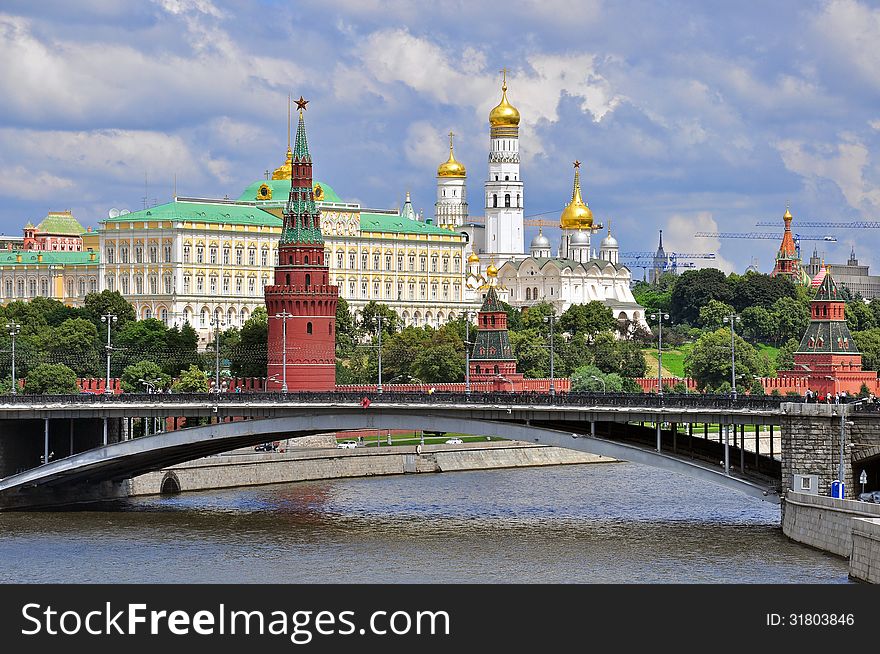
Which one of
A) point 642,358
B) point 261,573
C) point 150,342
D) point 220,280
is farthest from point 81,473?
point 220,280

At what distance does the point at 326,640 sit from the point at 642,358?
352ft

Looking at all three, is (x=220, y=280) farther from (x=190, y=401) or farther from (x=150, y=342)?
(x=190, y=401)

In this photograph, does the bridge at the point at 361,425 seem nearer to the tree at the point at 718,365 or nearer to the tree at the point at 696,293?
the tree at the point at 718,365

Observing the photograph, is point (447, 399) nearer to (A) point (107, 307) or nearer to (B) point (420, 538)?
(B) point (420, 538)

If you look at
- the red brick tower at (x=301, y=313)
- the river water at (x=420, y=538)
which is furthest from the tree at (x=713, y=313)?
the river water at (x=420, y=538)

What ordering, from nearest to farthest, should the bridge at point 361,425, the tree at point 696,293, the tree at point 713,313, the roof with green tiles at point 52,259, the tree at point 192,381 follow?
the bridge at point 361,425 < the tree at point 192,381 < the tree at point 713,313 < the roof with green tiles at point 52,259 < the tree at point 696,293

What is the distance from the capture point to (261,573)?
6606 centimetres

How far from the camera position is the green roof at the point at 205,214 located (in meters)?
174

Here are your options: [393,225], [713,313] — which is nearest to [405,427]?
[713,313]

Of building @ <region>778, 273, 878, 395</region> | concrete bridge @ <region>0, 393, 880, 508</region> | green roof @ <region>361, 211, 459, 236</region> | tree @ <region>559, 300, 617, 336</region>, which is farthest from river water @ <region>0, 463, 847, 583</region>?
green roof @ <region>361, 211, 459, 236</region>

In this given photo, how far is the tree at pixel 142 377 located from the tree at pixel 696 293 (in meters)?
78.5

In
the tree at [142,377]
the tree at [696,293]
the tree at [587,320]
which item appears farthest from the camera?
the tree at [696,293]

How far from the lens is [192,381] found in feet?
394

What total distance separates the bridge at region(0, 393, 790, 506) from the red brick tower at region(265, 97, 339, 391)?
27.4m
